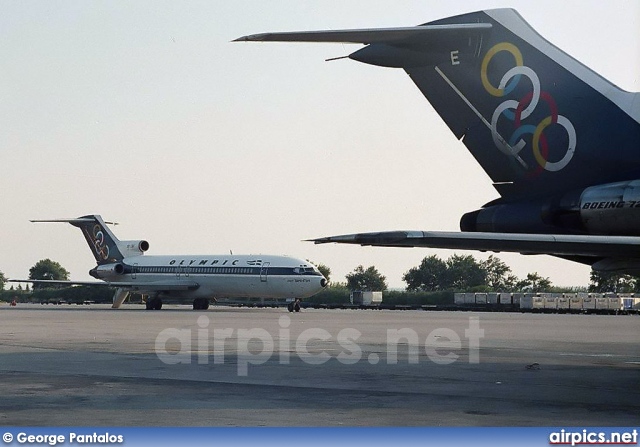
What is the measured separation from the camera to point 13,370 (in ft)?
44.9

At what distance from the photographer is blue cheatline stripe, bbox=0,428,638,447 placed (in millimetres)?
7457

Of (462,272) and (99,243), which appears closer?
(99,243)

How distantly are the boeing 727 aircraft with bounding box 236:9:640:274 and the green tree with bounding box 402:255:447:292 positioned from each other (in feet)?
363

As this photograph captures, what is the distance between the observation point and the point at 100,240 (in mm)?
61438

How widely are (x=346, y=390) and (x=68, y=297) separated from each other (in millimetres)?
82080

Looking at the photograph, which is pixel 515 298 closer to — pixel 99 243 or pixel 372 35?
pixel 99 243

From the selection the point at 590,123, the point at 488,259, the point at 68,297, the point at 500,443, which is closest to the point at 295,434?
the point at 500,443

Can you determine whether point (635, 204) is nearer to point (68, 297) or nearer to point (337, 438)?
point (337, 438)

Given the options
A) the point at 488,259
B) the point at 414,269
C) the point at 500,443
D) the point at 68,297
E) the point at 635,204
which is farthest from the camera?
the point at 414,269

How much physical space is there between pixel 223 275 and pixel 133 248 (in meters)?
9.57

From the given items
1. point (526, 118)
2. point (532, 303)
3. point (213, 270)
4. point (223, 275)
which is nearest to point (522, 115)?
point (526, 118)

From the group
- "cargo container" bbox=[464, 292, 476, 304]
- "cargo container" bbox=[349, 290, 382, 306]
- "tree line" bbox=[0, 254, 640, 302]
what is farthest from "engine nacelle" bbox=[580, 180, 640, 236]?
"tree line" bbox=[0, 254, 640, 302]

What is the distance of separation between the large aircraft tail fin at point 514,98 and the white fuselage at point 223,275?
36.6m

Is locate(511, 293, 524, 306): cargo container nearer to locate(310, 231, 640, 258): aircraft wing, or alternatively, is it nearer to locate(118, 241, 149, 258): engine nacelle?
locate(118, 241, 149, 258): engine nacelle
